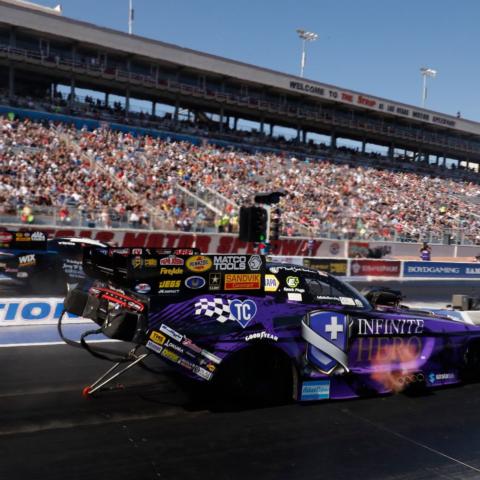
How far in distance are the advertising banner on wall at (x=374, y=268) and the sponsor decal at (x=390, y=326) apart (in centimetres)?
1630

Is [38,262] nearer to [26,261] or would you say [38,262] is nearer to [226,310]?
[26,261]

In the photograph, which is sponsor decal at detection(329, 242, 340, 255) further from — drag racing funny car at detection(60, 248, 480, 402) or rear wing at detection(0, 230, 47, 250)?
drag racing funny car at detection(60, 248, 480, 402)

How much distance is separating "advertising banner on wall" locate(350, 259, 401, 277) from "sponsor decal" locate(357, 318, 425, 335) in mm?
16297

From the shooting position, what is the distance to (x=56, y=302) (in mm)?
10344

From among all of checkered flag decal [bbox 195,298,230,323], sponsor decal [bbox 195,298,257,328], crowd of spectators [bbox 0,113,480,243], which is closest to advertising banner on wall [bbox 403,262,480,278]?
crowd of spectators [bbox 0,113,480,243]

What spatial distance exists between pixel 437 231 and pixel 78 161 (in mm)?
21669

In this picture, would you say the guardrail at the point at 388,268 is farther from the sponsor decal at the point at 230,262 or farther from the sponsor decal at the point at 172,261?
the sponsor decal at the point at 172,261

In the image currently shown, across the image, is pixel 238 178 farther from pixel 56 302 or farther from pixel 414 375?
pixel 414 375

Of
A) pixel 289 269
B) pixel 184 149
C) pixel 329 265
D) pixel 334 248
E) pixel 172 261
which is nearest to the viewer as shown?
pixel 172 261

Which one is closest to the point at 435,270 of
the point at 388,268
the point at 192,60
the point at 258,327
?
the point at 388,268

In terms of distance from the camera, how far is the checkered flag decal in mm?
5746

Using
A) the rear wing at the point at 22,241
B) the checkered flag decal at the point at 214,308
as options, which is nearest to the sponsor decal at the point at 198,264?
the checkered flag decal at the point at 214,308

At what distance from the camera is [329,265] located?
2223 centimetres

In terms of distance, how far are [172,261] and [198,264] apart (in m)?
0.28
